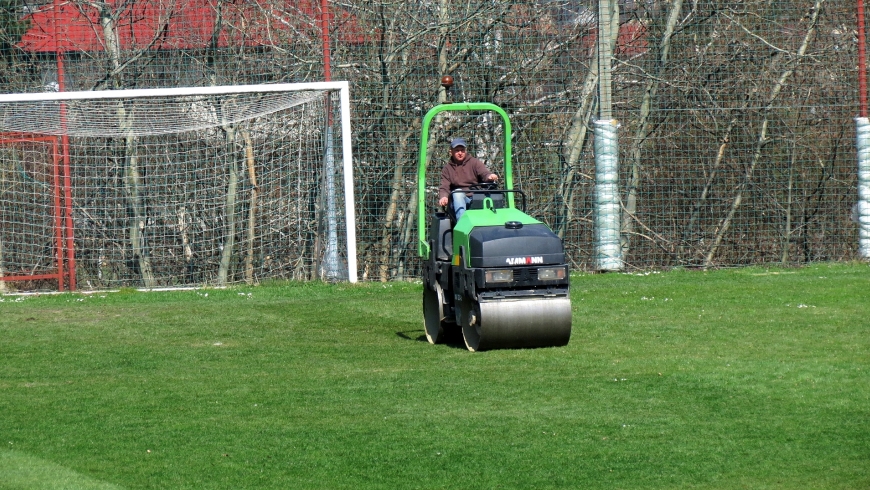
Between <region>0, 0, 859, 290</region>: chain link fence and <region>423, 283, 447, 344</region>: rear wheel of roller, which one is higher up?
<region>0, 0, 859, 290</region>: chain link fence

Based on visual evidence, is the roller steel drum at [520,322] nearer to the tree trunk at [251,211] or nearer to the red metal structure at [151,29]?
the tree trunk at [251,211]

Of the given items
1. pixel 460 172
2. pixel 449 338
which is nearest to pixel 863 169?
pixel 460 172

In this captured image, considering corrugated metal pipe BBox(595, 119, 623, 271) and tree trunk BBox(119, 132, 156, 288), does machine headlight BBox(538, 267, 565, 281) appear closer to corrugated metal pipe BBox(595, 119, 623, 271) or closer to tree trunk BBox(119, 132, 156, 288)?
corrugated metal pipe BBox(595, 119, 623, 271)

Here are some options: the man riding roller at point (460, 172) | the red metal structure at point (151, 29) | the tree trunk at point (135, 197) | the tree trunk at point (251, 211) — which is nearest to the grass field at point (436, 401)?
the man riding roller at point (460, 172)

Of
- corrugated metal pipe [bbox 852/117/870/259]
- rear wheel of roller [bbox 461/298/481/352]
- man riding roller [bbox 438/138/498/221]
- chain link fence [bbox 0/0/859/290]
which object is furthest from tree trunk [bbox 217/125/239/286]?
corrugated metal pipe [bbox 852/117/870/259]

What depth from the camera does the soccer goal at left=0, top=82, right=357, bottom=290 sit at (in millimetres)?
13203

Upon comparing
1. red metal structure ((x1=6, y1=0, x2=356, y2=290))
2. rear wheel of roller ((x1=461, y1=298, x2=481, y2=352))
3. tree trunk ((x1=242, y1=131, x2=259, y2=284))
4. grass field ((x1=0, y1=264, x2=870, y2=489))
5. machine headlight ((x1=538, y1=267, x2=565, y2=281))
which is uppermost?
red metal structure ((x1=6, y1=0, x2=356, y2=290))

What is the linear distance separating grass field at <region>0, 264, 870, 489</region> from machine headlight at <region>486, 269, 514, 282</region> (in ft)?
1.73

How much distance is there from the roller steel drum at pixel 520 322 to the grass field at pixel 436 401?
0.35 feet

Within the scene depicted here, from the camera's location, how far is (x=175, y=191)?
1367 cm

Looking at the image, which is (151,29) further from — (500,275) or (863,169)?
(863,169)

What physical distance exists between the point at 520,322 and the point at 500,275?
14.1 inches

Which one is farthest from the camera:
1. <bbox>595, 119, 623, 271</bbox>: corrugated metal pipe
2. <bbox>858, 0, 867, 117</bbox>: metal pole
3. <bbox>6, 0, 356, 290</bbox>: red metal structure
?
<bbox>858, 0, 867, 117</bbox>: metal pole

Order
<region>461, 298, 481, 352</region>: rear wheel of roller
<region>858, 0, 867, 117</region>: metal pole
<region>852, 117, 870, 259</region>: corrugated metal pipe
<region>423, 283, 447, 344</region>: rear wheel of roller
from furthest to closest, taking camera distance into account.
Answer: <region>858, 0, 867, 117</region>: metal pole, <region>852, 117, 870, 259</region>: corrugated metal pipe, <region>423, 283, 447, 344</region>: rear wheel of roller, <region>461, 298, 481, 352</region>: rear wheel of roller
